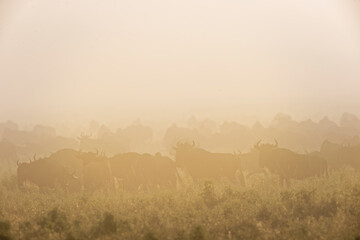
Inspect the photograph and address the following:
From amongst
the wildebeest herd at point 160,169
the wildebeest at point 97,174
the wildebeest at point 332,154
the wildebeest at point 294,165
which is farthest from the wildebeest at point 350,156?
the wildebeest at point 97,174

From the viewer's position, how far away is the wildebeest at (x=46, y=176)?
17.6 meters

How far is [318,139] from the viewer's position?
2792 centimetres

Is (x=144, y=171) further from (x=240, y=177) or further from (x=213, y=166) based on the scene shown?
(x=240, y=177)

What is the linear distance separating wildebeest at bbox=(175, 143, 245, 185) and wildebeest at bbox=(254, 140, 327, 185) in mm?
1958

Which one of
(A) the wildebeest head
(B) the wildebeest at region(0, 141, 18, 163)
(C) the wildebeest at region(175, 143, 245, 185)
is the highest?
(A) the wildebeest head

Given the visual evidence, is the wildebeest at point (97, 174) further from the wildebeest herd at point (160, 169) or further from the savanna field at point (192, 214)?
the savanna field at point (192, 214)

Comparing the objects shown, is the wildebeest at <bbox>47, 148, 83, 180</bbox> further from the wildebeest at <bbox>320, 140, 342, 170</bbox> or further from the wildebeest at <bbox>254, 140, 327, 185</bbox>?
the wildebeest at <bbox>320, 140, 342, 170</bbox>

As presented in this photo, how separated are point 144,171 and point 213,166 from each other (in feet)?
12.2

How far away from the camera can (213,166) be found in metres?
17.5

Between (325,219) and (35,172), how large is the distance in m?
14.6

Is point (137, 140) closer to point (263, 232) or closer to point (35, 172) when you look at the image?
point (35, 172)

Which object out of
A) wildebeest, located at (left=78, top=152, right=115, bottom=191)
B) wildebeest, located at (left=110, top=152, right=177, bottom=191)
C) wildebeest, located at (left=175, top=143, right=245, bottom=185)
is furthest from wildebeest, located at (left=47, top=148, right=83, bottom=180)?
wildebeest, located at (left=175, top=143, right=245, bottom=185)

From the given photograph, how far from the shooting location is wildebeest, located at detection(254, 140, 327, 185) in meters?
17.1

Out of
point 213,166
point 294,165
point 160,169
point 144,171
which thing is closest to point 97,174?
point 144,171
